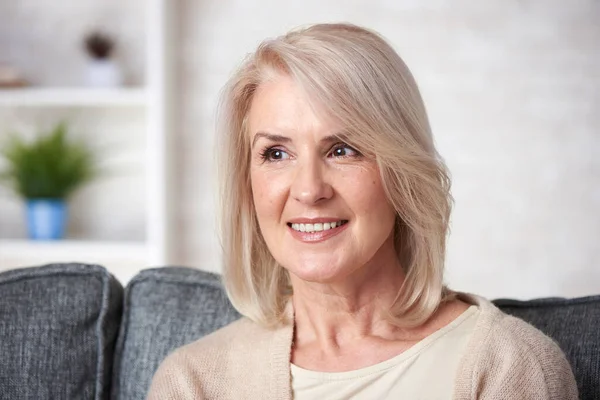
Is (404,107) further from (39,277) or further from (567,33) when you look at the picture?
(567,33)

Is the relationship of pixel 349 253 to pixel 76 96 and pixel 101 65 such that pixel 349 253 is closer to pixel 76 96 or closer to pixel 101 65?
pixel 76 96

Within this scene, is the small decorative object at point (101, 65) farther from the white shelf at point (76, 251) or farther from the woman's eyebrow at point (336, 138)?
the woman's eyebrow at point (336, 138)

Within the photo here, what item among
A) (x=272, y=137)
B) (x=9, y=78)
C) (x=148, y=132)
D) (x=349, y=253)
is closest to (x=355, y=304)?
(x=349, y=253)

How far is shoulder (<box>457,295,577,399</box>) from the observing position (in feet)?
4.58

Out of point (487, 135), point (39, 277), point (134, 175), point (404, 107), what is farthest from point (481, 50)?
point (39, 277)

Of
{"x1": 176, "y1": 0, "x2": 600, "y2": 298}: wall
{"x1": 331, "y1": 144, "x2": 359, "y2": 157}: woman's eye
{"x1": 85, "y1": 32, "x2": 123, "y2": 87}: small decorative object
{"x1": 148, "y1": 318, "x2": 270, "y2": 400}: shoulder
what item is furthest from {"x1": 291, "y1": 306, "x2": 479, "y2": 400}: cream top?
{"x1": 85, "y1": 32, "x2": 123, "y2": 87}: small decorative object

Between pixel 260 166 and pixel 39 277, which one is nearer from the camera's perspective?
pixel 260 166

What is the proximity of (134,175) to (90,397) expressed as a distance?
2.06 m

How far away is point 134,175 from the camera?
3645mm

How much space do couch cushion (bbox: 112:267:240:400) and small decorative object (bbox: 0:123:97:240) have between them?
1.77 m

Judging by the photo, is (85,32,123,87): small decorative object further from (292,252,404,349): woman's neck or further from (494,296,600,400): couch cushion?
(494,296,600,400): couch cushion

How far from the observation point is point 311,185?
1470mm

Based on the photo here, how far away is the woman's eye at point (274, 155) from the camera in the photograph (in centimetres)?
156

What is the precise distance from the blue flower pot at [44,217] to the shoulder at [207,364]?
77.1 inches
